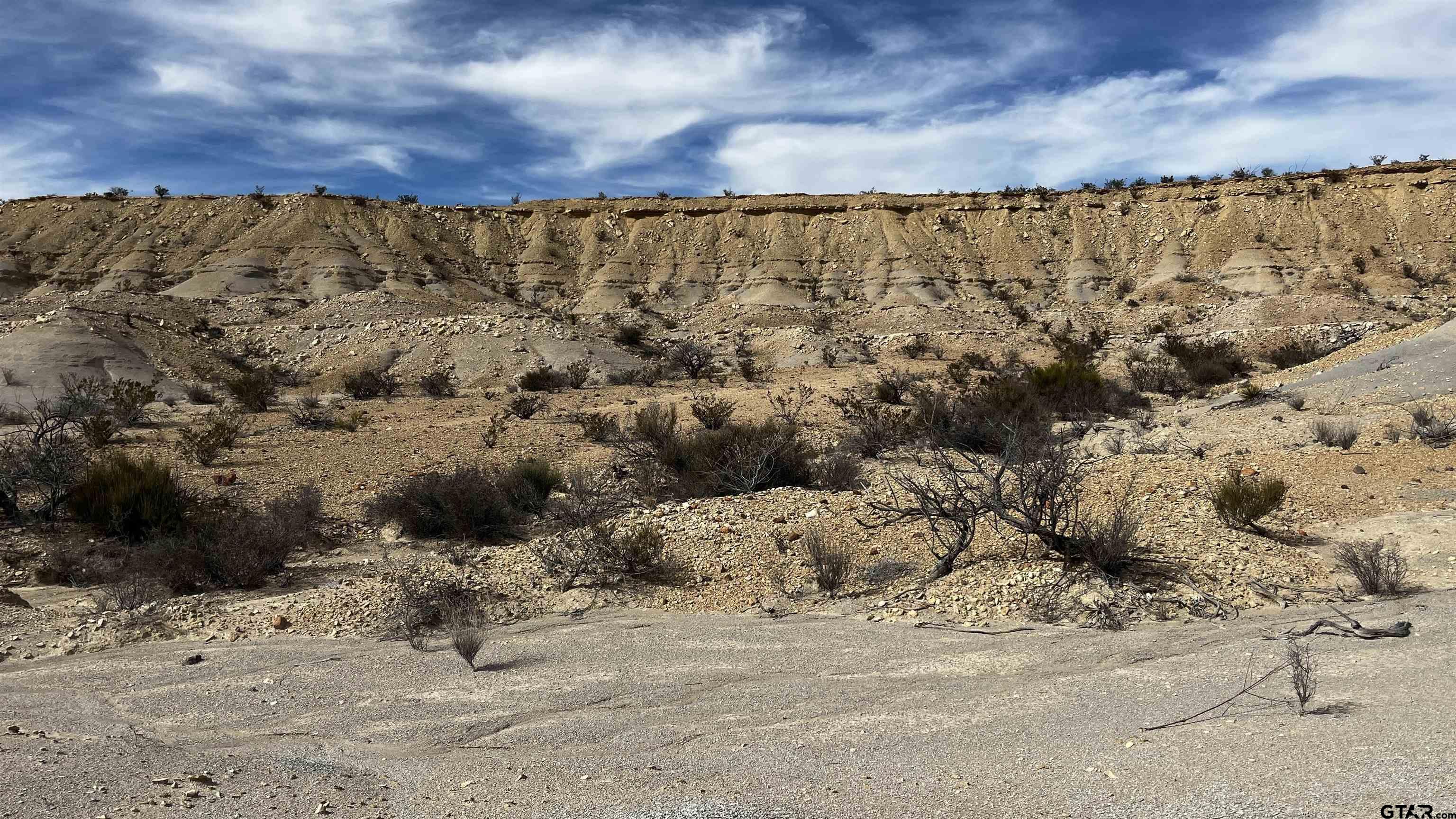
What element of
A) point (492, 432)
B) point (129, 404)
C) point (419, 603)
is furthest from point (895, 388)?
point (129, 404)

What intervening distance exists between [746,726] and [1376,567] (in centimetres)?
508

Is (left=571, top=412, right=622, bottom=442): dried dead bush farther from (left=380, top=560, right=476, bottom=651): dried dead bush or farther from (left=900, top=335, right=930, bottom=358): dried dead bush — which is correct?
(left=900, top=335, right=930, bottom=358): dried dead bush

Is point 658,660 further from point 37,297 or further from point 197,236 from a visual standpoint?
point 197,236

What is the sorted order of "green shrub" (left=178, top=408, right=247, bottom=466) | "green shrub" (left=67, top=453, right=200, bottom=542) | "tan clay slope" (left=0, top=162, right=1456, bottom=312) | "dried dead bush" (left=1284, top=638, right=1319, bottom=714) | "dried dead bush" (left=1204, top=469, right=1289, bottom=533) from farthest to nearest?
"tan clay slope" (left=0, top=162, right=1456, bottom=312)
"green shrub" (left=178, top=408, right=247, bottom=466)
"green shrub" (left=67, top=453, right=200, bottom=542)
"dried dead bush" (left=1204, top=469, right=1289, bottom=533)
"dried dead bush" (left=1284, top=638, right=1319, bottom=714)

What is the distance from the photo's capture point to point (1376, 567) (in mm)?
6723

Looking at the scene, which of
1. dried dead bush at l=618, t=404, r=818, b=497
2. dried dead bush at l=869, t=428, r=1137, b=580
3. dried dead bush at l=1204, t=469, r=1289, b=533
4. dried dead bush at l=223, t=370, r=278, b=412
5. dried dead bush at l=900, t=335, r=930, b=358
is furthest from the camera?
dried dead bush at l=900, t=335, r=930, b=358

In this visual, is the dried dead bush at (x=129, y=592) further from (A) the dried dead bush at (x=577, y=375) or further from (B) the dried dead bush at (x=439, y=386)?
(A) the dried dead bush at (x=577, y=375)

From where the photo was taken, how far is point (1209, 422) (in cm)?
1430

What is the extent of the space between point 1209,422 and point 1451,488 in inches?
205

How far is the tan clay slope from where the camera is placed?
4175cm

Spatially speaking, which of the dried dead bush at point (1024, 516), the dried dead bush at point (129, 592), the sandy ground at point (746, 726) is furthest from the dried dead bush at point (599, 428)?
the sandy ground at point (746, 726)

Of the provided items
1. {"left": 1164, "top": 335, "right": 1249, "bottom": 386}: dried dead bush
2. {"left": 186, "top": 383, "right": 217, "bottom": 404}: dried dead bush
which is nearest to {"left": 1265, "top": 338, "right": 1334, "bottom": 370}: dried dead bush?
{"left": 1164, "top": 335, "right": 1249, "bottom": 386}: dried dead bush

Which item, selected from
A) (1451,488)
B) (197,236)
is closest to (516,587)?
(1451,488)

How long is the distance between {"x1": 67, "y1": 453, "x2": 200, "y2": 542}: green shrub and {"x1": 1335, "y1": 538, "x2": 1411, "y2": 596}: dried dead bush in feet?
35.0
